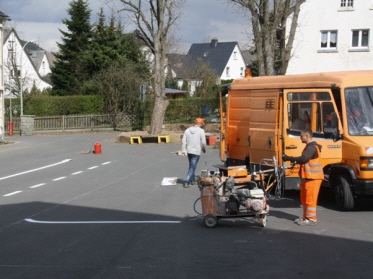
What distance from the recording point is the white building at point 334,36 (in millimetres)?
39688

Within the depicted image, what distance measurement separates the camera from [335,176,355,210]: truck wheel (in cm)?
1050

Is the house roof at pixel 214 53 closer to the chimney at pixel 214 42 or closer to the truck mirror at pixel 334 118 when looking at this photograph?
the chimney at pixel 214 42

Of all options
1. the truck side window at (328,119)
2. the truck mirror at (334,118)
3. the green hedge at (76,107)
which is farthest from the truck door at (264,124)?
the green hedge at (76,107)

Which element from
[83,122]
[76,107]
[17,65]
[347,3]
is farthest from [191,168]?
[17,65]

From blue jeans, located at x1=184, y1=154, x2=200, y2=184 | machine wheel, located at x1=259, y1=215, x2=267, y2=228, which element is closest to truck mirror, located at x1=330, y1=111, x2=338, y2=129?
machine wheel, located at x1=259, y1=215, x2=267, y2=228

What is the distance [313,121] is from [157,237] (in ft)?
13.8

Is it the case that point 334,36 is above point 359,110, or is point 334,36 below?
above

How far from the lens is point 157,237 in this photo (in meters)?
8.83

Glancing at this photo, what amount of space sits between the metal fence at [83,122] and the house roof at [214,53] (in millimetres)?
33083

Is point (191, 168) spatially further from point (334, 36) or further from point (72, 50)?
point (72, 50)

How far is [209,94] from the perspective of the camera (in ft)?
175

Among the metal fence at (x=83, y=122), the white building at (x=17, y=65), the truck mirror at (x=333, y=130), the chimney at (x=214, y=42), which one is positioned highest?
the chimney at (x=214, y=42)

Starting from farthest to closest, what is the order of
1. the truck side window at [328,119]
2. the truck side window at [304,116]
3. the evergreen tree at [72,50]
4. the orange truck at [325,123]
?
1. the evergreen tree at [72,50]
2. the truck side window at [304,116]
3. the truck side window at [328,119]
4. the orange truck at [325,123]

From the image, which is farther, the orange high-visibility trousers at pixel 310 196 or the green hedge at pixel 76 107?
the green hedge at pixel 76 107
